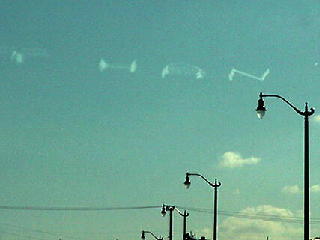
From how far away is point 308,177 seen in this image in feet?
93.2

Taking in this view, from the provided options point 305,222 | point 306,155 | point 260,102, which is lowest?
point 305,222

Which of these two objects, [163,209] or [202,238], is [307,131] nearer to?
[163,209]

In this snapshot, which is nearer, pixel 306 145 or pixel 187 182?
pixel 306 145

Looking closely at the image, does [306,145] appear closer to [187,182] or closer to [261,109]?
[261,109]

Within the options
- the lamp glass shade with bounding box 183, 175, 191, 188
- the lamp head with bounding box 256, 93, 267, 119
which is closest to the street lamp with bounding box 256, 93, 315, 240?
the lamp head with bounding box 256, 93, 267, 119

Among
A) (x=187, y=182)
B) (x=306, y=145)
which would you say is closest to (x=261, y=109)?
(x=306, y=145)

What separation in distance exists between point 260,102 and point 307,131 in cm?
201

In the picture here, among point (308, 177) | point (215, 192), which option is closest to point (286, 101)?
point (308, 177)

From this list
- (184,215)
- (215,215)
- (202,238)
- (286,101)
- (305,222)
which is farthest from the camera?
(202,238)

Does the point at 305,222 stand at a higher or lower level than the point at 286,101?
lower

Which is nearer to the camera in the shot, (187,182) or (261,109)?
(261,109)

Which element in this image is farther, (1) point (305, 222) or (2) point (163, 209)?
(2) point (163, 209)

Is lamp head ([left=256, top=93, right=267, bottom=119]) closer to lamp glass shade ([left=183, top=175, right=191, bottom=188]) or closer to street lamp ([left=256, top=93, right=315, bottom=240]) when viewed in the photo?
street lamp ([left=256, top=93, right=315, bottom=240])

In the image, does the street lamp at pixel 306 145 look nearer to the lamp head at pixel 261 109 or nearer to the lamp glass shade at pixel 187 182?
the lamp head at pixel 261 109
